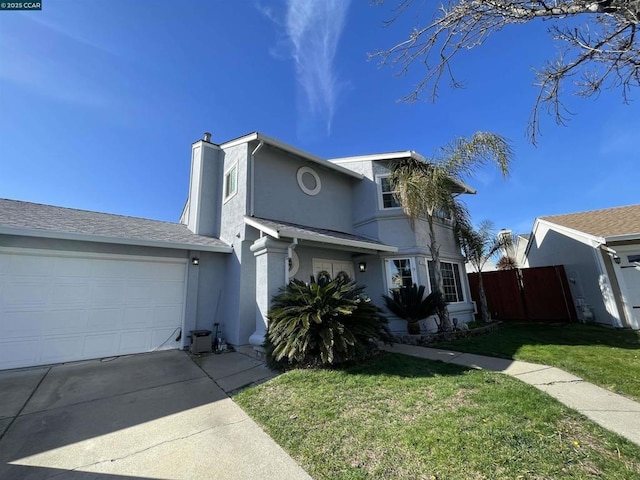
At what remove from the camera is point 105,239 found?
6.58 meters

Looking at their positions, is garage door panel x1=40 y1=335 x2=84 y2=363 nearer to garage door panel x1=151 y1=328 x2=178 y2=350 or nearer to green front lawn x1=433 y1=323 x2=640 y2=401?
garage door panel x1=151 y1=328 x2=178 y2=350

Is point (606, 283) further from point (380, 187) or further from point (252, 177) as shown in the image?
point (252, 177)

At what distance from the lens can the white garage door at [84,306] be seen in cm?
589

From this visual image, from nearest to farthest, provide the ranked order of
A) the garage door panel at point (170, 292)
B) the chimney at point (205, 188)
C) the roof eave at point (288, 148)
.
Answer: the garage door panel at point (170, 292), the roof eave at point (288, 148), the chimney at point (205, 188)

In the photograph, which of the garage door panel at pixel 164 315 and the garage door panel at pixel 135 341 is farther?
the garage door panel at pixel 164 315

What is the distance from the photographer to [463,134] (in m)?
8.62

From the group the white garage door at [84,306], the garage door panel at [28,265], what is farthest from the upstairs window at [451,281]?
the garage door panel at [28,265]

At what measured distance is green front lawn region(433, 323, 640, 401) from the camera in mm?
4647

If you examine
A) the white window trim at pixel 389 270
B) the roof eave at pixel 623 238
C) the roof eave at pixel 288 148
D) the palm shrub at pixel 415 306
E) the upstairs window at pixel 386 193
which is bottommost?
the palm shrub at pixel 415 306

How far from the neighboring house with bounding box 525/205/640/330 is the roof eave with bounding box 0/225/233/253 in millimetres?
13677

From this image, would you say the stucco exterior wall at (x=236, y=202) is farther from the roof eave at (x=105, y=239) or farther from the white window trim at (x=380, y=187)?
the white window trim at (x=380, y=187)

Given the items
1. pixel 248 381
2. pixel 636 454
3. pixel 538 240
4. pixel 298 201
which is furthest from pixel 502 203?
pixel 248 381

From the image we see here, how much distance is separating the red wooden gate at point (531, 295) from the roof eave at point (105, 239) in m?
12.7

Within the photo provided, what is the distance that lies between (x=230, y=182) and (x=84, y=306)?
216 inches
